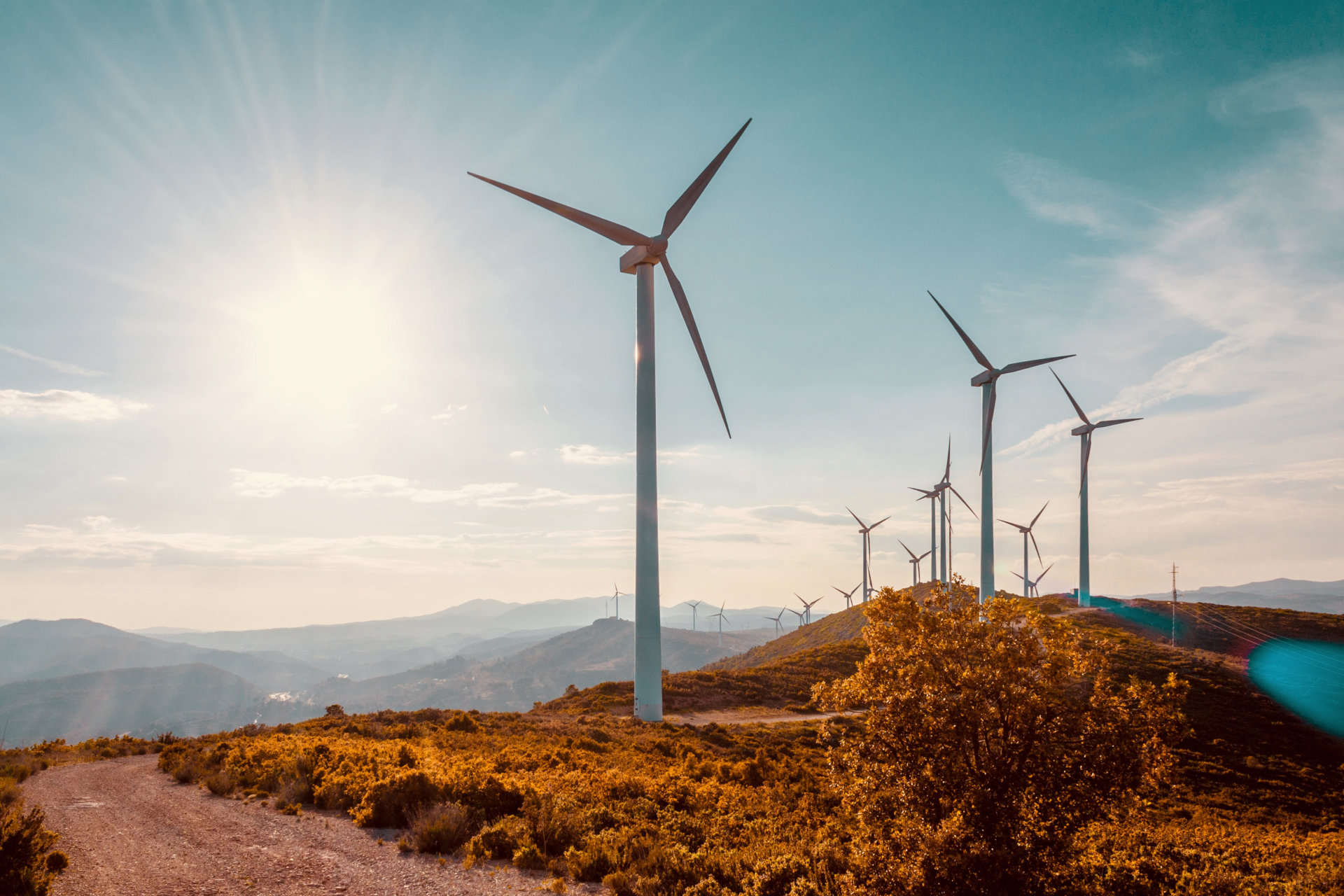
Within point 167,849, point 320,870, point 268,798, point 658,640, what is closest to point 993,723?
point 320,870

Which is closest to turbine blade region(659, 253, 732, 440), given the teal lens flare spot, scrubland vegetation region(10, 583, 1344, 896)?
scrubland vegetation region(10, 583, 1344, 896)

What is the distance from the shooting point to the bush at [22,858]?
1245 centimetres

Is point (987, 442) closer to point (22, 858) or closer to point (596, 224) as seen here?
point (596, 224)

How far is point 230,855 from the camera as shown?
16812mm

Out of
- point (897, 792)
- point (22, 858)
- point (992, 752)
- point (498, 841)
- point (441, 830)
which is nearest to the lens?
point (992, 752)

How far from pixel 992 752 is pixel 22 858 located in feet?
60.0

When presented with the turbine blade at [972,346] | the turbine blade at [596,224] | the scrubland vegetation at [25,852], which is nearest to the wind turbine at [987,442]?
the turbine blade at [972,346]

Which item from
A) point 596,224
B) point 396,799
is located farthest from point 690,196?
point 396,799

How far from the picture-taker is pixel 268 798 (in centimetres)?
2272

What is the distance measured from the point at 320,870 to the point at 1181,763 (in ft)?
164

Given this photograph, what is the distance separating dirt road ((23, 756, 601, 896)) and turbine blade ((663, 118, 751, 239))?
132ft

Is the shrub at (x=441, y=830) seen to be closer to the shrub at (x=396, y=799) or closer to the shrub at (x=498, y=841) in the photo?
the shrub at (x=498, y=841)

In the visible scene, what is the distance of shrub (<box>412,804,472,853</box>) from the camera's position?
1697 centimetres

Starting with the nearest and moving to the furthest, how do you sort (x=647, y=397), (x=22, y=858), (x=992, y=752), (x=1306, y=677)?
(x=992, y=752) < (x=22, y=858) < (x=647, y=397) < (x=1306, y=677)
